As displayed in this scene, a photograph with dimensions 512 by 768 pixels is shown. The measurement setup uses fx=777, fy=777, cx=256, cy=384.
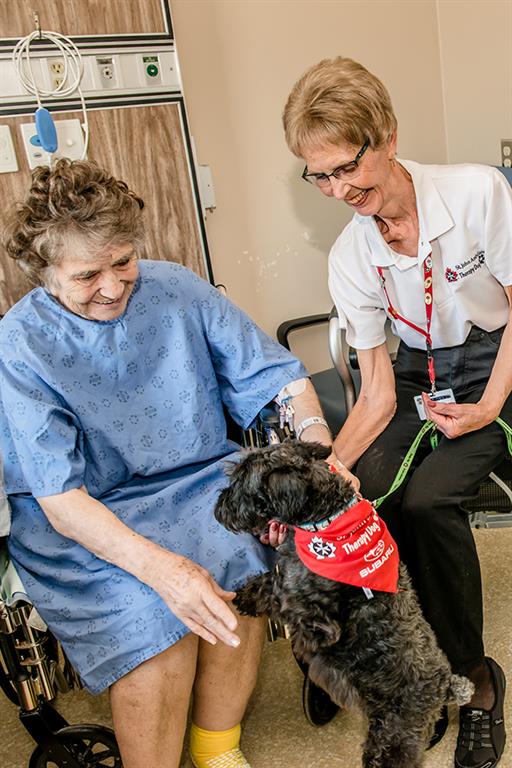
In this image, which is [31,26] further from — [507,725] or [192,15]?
[507,725]

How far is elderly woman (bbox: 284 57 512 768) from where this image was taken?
5.63 feet

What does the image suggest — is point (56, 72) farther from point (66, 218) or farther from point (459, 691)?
point (459, 691)

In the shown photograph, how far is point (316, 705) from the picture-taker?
74.7 inches

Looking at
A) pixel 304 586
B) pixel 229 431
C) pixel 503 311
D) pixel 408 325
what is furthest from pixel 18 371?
pixel 503 311

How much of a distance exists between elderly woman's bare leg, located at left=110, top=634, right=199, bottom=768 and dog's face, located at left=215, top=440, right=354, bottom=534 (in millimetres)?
321

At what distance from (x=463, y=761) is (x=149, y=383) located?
1.09m

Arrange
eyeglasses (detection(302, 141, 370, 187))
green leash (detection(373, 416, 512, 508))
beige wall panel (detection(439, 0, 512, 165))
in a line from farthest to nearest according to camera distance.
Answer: beige wall panel (detection(439, 0, 512, 165))
green leash (detection(373, 416, 512, 508))
eyeglasses (detection(302, 141, 370, 187))

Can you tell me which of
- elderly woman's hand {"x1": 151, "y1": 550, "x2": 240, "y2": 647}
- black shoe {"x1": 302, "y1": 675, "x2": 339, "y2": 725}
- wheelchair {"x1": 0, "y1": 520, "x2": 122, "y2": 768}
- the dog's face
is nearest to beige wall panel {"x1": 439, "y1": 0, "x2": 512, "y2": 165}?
the dog's face

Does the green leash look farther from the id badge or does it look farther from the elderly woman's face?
the elderly woman's face

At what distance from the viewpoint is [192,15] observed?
8.49 ft

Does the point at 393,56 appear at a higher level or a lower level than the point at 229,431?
higher

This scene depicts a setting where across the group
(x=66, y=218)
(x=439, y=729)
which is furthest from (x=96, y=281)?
(x=439, y=729)

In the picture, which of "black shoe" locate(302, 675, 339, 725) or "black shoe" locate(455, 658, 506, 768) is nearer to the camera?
"black shoe" locate(455, 658, 506, 768)

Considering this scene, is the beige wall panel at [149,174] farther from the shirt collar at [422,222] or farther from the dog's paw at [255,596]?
the dog's paw at [255,596]
